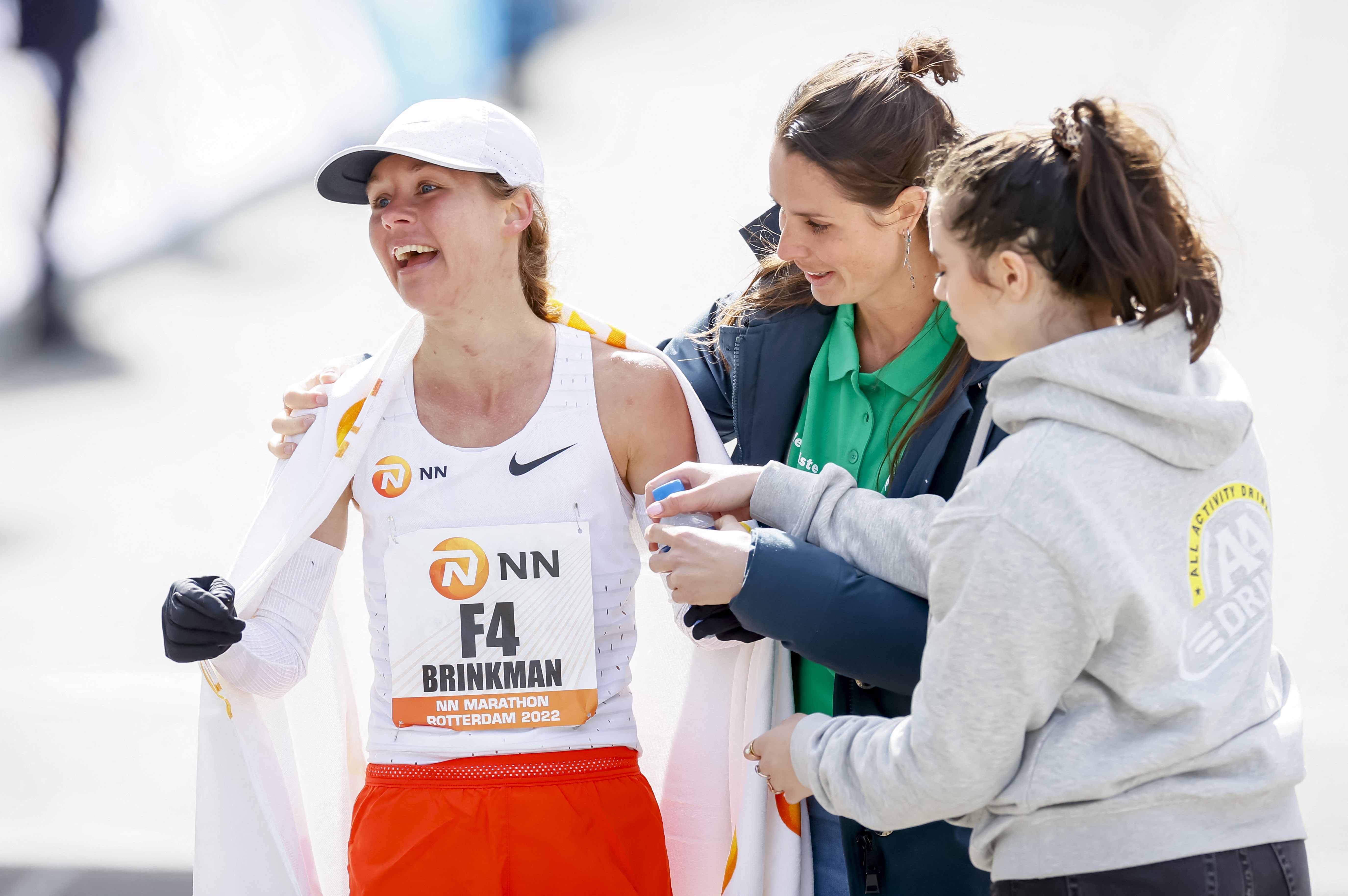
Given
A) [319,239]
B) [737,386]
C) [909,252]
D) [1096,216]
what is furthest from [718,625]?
[319,239]

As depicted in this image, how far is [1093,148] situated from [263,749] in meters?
1.70

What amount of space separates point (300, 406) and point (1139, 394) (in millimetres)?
1495

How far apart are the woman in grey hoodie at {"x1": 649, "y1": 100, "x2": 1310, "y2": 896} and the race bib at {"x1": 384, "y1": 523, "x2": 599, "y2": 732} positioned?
2.41ft

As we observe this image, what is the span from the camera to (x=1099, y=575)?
1.05 meters

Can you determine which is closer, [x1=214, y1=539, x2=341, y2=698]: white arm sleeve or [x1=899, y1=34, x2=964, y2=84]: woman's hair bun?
[x1=899, y1=34, x2=964, y2=84]: woman's hair bun

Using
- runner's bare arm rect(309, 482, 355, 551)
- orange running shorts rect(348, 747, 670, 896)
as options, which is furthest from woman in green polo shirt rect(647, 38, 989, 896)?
runner's bare arm rect(309, 482, 355, 551)

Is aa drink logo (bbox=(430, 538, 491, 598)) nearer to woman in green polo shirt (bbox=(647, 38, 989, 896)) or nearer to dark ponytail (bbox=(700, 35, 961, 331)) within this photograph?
woman in green polo shirt (bbox=(647, 38, 989, 896))

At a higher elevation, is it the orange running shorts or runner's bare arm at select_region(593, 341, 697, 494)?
runner's bare arm at select_region(593, 341, 697, 494)

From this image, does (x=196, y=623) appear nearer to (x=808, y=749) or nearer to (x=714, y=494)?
(x=714, y=494)

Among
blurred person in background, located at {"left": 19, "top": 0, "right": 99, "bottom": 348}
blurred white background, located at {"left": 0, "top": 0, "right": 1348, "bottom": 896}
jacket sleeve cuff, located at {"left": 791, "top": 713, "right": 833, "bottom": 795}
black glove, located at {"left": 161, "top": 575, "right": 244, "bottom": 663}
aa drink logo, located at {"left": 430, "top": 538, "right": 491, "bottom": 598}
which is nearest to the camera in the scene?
jacket sleeve cuff, located at {"left": 791, "top": 713, "right": 833, "bottom": 795}

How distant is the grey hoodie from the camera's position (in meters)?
1.07

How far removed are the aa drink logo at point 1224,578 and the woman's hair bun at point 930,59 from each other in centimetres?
93

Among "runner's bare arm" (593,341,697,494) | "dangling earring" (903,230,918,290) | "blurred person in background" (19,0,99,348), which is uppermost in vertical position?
"blurred person in background" (19,0,99,348)

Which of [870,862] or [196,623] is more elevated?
[196,623]
